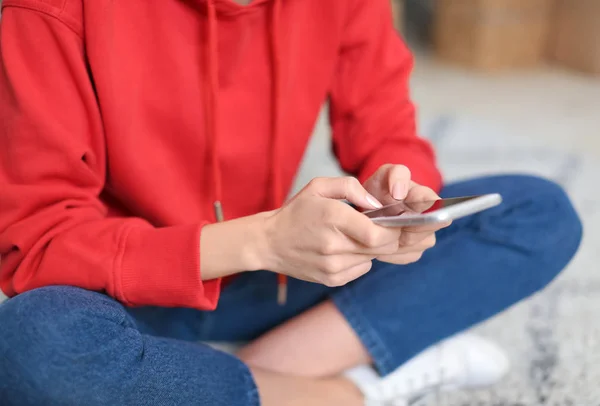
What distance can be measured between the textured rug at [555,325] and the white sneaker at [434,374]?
15mm

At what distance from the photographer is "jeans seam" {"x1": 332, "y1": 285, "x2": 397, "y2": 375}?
630mm

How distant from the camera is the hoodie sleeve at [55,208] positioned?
0.50 metres

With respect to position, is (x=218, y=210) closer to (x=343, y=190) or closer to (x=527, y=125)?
(x=343, y=190)

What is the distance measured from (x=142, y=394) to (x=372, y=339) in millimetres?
243

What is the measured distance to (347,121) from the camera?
73 cm

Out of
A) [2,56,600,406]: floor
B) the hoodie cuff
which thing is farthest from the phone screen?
[2,56,600,406]: floor

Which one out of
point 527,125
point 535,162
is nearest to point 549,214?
point 535,162

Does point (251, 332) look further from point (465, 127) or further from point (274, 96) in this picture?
point (465, 127)

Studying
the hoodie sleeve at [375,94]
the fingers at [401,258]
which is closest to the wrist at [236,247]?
the fingers at [401,258]

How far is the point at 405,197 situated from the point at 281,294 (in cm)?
21

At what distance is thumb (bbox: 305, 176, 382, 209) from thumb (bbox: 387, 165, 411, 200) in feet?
0.11

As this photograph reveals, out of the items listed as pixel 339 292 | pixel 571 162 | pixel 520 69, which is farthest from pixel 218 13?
pixel 520 69

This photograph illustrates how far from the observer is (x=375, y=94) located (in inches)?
27.8

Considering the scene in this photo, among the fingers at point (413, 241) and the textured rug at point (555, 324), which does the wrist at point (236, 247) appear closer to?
the fingers at point (413, 241)
